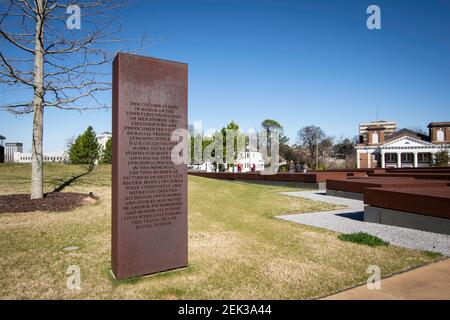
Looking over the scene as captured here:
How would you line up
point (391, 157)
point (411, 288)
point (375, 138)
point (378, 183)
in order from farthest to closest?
point (375, 138), point (391, 157), point (378, 183), point (411, 288)

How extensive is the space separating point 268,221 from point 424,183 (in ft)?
22.1

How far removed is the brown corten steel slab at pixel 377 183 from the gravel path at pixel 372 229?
4.92 ft

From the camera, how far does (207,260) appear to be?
558cm

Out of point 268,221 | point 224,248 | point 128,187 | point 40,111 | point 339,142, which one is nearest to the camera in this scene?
point 128,187

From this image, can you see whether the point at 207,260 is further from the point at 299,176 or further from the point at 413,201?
the point at 299,176

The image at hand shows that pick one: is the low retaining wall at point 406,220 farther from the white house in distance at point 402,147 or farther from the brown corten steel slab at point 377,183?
the white house in distance at point 402,147

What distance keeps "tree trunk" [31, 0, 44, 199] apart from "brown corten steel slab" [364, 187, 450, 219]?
10.8 meters

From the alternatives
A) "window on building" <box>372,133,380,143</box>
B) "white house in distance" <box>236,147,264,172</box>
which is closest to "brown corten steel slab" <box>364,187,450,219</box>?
"window on building" <box>372,133,380,143</box>

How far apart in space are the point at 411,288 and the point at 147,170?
13.5 feet

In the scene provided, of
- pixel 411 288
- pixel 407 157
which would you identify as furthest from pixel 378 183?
pixel 407 157

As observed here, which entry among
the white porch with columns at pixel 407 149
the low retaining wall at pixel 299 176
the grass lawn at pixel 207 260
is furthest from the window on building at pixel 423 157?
the grass lawn at pixel 207 260

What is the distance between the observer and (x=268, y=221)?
9445 millimetres
